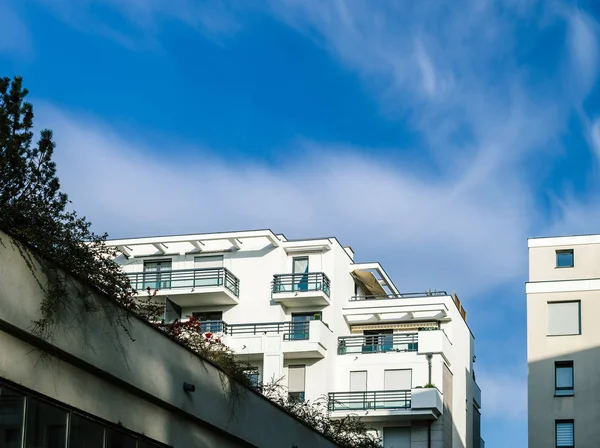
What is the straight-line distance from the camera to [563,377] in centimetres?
5122

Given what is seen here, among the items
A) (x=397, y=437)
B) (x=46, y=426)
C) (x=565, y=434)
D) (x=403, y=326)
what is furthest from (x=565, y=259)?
(x=46, y=426)

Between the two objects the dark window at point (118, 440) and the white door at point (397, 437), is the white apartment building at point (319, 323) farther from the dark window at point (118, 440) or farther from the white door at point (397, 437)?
the dark window at point (118, 440)

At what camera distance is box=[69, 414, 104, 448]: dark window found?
51.6 ft

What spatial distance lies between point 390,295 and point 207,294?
11.1 metres

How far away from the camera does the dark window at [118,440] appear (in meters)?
16.8

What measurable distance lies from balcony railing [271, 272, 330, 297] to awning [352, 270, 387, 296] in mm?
5205

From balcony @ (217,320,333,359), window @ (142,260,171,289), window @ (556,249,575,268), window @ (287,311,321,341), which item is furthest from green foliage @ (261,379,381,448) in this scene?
window @ (556,249,575,268)

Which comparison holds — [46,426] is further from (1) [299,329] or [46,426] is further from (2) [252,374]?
(1) [299,329]

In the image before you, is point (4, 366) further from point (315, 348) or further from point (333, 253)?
point (333, 253)

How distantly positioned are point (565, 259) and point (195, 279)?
16749 millimetres

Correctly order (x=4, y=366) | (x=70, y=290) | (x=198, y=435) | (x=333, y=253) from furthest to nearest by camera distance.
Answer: (x=333, y=253), (x=198, y=435), (x=70, y=290), (x=4, y=366)

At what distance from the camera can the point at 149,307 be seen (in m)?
19.2

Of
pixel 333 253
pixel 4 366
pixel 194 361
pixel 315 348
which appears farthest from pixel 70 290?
pixel 333 253

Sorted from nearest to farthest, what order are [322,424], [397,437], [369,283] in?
[322,424] < [397,437] < [369,283]
